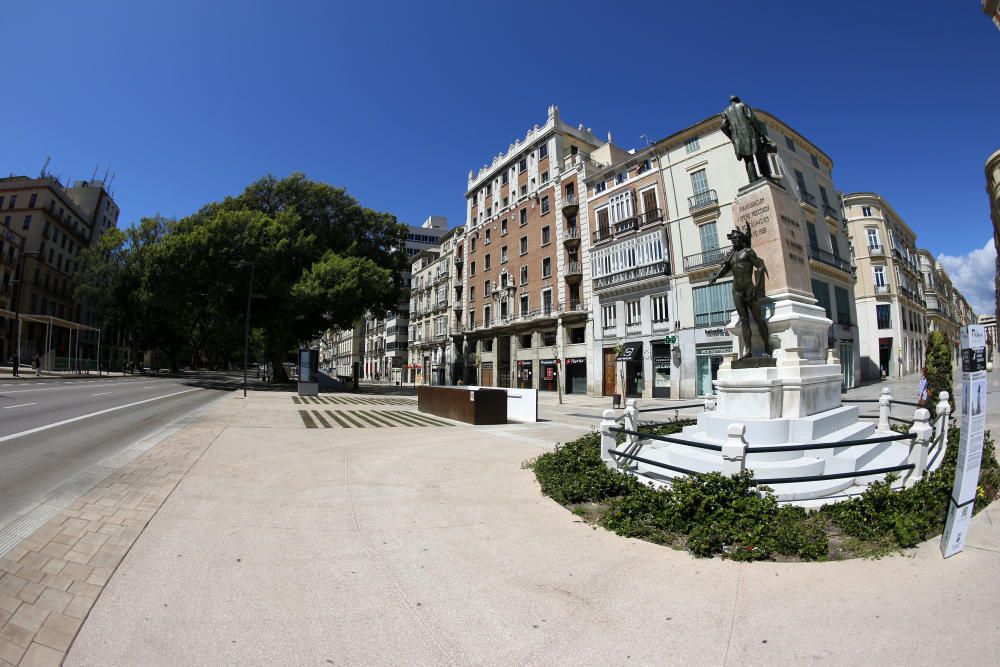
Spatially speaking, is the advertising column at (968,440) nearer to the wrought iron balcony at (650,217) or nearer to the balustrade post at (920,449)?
the balustrade post at (920,449)

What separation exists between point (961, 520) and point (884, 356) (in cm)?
4473

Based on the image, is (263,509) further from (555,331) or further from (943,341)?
(555,331)

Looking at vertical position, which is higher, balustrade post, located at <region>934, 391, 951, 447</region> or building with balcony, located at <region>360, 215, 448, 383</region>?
building with balcony, located at <region>360, 215, 448, 383</region>

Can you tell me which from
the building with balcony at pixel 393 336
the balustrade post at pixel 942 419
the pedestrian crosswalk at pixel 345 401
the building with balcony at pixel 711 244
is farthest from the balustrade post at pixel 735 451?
the building with balcony at pixel 393 336

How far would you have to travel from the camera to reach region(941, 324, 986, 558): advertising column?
11.4 feet

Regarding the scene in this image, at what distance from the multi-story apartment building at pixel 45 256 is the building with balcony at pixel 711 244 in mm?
60169

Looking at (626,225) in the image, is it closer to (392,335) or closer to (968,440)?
(968,440)

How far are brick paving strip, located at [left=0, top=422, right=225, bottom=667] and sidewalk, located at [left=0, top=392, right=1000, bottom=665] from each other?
0.6 inches

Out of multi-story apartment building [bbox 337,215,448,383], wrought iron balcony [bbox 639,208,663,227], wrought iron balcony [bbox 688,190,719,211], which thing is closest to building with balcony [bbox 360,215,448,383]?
multi-story apartment building [bbox 337,215,448,383]

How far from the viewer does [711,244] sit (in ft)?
90.4

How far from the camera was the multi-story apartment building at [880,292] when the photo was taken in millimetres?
36938

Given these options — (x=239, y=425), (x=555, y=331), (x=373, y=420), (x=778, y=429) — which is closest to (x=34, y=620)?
(x=778, y=429)

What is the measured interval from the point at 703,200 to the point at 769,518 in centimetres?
2775

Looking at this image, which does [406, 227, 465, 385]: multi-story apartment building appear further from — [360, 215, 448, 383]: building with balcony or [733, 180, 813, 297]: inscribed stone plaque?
[733, 180, 813, 297]: inscribed stone plaque
